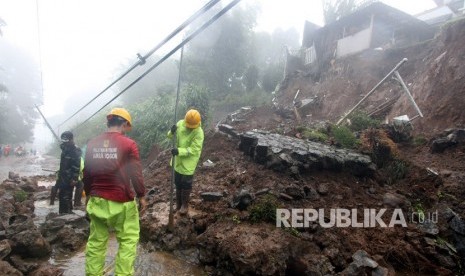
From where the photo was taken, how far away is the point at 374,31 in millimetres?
17938

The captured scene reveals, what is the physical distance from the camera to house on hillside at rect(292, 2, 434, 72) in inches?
711

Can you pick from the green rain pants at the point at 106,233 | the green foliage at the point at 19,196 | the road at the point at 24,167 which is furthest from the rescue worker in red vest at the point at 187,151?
the road at the point at 24,167

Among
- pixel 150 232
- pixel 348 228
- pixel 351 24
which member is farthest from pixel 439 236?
pixel 351 24

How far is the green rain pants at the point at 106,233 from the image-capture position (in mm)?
3219

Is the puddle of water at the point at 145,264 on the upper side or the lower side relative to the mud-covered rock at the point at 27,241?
lower

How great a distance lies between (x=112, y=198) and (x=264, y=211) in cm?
262

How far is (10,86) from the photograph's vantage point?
4131 centimetres

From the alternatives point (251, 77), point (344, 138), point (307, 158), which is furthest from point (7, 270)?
point (251, 77)

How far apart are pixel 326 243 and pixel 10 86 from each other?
1947 inches

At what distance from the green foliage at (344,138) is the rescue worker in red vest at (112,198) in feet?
21.2

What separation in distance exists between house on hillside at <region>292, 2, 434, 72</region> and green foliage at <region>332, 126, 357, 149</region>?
11.6m

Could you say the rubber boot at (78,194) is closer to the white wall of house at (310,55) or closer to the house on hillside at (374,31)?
the house on hillside at (374,31)

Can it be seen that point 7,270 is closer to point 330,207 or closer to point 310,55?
point 330,207

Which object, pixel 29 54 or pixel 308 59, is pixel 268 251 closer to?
pixel 308 59
